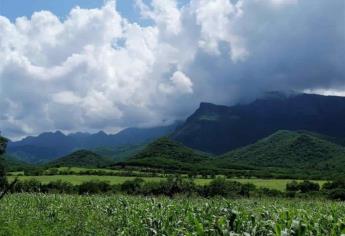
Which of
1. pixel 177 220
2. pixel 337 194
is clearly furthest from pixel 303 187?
pixel 177 220

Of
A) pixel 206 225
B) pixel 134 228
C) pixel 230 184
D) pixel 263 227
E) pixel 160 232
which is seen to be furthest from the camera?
pixel 230 184

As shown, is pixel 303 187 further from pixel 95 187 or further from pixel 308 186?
pixel 95 187

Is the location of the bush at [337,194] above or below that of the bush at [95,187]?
below

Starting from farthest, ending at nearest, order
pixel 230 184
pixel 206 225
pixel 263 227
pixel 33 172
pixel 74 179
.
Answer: pixel 33 172, pixel 74 179, pixel 230 184, pixel 206 225, pixel 263 227

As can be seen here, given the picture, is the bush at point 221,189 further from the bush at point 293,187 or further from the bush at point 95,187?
the bush at point 95,187

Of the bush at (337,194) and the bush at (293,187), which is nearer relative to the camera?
the bush at (337,194)

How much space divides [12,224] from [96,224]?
3535 mm

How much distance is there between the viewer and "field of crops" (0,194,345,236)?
41.2 ft

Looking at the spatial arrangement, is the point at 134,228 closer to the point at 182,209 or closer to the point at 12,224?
the point at 182,209

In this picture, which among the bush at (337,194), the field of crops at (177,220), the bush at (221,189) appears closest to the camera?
the field of crops at (177,220)

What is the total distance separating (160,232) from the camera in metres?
17.8

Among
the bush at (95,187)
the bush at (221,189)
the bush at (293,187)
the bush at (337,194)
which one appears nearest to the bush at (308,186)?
the bush at (293,187)

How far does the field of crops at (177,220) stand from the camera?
12.6 meters

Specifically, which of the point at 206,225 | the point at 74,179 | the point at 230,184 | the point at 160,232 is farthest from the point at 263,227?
the point at 74,179
